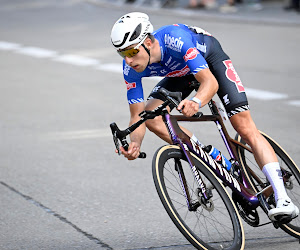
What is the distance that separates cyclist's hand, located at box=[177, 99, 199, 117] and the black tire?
11.2 inches

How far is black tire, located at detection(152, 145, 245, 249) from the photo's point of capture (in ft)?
16.3

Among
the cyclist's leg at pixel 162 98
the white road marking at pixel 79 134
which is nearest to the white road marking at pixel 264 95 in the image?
the white road marking at pixel 79 134

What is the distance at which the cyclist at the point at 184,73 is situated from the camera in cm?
519

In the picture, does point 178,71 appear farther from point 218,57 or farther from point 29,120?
point 29,120

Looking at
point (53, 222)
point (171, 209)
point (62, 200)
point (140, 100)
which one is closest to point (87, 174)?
Result: point (62, 200)

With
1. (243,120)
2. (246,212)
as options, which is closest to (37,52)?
(243,120)

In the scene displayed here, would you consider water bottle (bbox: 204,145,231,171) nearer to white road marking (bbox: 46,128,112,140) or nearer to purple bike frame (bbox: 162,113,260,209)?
purple bike frame (bbox: 162,113,260,209)

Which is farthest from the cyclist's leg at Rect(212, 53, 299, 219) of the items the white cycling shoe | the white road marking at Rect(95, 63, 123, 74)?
the white road marking at Rect(95, 63, 123, 74)

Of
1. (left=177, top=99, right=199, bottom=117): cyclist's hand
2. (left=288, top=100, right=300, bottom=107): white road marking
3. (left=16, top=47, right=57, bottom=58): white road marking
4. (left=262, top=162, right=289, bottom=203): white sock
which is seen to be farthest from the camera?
(left=16, top=47, right=57, bottom=58): white road marking

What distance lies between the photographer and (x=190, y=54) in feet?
17.3

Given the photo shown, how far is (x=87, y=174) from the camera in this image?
800cm

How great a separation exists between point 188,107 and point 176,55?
62 centimetres

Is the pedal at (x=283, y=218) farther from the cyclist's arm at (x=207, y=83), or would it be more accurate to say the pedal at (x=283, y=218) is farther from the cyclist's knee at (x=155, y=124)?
the cyclist's knee at (x=155, y=124)

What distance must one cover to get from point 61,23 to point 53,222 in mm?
17893
